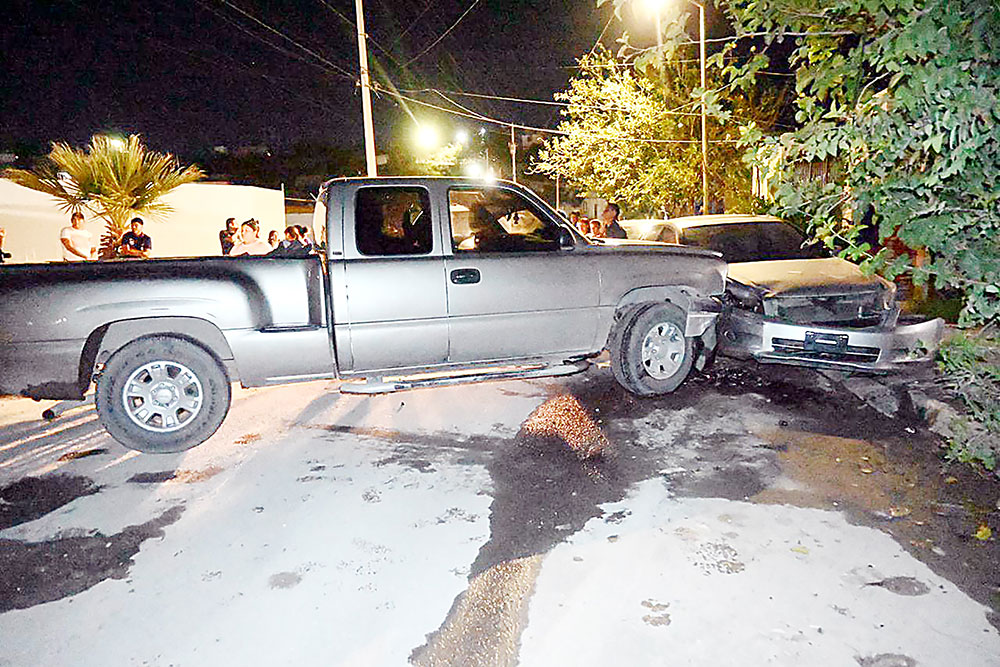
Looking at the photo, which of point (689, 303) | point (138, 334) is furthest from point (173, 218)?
point (689, 303)

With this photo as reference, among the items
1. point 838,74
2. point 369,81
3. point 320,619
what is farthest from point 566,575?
point 369,81

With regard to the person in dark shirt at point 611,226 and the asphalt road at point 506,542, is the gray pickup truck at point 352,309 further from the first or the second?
the person in dark shirt at point 611,226

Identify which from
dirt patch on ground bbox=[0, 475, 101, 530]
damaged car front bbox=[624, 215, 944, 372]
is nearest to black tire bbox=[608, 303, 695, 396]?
damaged car front bbox=[624, 215, 944, 372]

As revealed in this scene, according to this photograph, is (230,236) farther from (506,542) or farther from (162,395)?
(506,542)

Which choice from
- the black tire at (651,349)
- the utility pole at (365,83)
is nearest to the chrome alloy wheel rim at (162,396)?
the black tire at (651,349)

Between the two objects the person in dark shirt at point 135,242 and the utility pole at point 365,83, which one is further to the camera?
the utility pole at point 365,83

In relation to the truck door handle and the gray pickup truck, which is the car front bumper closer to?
the gray pickup truck

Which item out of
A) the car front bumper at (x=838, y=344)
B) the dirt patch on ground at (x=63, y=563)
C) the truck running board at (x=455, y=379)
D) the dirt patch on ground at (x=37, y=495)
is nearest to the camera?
the dirt patch on ground at (x=63, y=563)

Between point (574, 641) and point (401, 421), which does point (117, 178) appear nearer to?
point (401, 421)

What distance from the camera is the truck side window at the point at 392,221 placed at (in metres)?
5.59

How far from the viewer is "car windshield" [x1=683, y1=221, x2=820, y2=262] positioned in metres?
8.29

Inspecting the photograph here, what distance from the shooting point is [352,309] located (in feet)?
17.9

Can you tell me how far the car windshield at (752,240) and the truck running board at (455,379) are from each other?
119 inches

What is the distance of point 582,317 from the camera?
6250 mm
